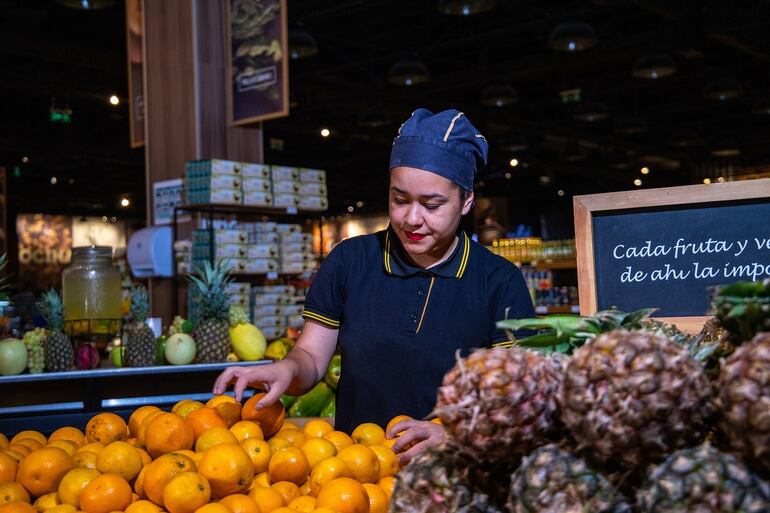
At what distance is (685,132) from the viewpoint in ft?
57.5

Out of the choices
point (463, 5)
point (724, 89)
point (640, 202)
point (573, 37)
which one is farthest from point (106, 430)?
point (724, 89)

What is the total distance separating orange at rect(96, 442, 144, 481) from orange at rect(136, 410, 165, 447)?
115 mm

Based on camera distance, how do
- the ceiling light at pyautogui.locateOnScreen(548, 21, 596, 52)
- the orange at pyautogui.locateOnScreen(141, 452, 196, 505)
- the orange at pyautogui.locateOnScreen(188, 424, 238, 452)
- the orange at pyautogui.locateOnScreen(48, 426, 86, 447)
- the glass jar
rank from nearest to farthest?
the orange at pyautogui.locateOnScreen(141, 452, 196, 505), the orange at pyautogui.locateOnScreen(188, 424, 238, 452), the orange at pyautogui.locateOnScreen(48, 426, 86, 447), the glass jar, the ceiling light at pyautogui.locateOnScreen(548, 21, 596, 52)

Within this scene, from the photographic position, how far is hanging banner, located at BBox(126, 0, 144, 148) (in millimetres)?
7918

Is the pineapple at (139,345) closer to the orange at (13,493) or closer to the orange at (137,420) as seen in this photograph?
the orange at (137,420)

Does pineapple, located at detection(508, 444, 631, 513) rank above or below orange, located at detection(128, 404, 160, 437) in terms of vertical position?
above

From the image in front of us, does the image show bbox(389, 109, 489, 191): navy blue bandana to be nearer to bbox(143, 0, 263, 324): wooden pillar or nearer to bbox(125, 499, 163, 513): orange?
bbox(125, 499, 163, 513): orange

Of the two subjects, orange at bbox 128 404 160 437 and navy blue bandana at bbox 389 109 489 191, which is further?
orange at bbox 128 404 160 437

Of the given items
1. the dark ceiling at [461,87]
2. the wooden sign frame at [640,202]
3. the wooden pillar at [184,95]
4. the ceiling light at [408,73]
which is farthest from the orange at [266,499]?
the ceiling light at [408,73]

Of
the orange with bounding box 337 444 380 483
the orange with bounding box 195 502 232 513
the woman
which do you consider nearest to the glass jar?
the woman

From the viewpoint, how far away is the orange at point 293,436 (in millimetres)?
2014

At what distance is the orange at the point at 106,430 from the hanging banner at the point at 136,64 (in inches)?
247

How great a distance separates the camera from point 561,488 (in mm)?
1058

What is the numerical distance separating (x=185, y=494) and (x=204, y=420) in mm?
405
